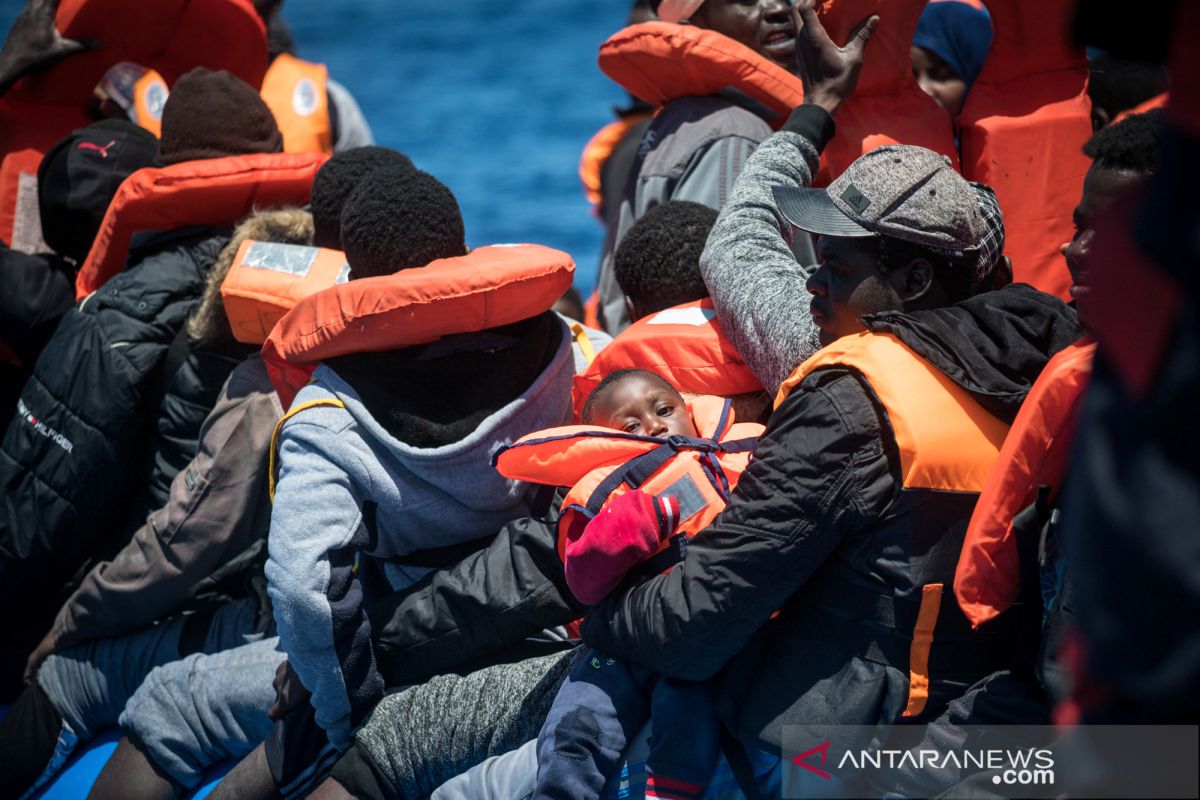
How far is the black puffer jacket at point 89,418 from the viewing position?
3209 millimetres

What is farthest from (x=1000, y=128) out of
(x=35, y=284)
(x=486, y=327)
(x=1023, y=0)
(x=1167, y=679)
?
(x=35, y=284)

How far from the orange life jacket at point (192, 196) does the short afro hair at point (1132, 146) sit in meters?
2.19

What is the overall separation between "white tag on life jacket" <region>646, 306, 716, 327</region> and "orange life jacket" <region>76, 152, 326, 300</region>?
4.04 ft

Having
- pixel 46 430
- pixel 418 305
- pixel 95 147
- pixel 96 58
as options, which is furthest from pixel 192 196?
pixel 96 58

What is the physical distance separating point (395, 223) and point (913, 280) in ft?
3.78

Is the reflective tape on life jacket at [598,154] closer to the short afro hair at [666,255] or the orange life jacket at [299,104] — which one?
the orange life jacket at [299,104]

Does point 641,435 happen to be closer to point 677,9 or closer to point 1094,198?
point 1094,198

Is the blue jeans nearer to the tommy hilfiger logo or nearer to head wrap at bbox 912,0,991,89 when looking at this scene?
the tommy hilfiger logo

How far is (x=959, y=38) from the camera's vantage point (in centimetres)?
365

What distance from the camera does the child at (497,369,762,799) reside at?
7.14 ft

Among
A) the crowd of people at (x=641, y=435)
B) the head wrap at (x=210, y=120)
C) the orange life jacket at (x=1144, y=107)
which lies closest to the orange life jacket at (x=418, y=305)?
the crowd of people at (x=641, y=435)

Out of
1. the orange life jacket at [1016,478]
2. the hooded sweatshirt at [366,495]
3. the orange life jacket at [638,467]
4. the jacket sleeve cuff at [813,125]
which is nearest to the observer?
the orange life jacket at [1016,478]

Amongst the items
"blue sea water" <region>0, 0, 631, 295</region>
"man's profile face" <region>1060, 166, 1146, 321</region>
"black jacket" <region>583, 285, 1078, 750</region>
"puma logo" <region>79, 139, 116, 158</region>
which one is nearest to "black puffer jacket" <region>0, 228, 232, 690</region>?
"puma logo" <region>79, 139, 116, 158</region>

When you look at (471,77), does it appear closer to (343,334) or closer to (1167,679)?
(343,334)
